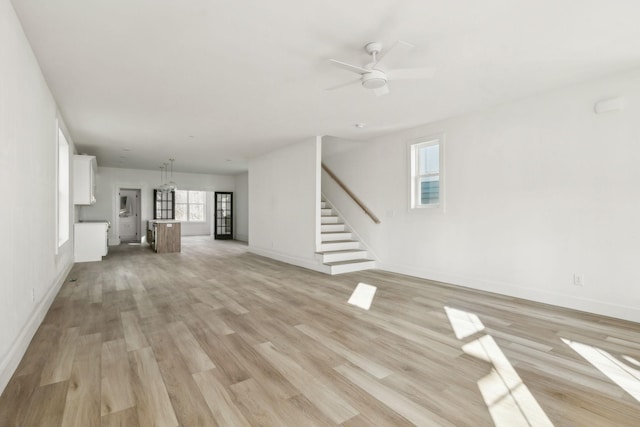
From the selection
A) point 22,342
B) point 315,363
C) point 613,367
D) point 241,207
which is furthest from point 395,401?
point 241,207

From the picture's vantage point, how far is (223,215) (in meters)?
12.8

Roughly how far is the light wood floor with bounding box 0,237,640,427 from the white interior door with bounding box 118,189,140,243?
9162 millimetres

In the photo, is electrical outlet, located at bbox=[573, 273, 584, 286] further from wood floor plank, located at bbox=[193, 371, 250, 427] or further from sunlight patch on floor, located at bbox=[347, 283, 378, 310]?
wood floor plank, located at bbox=[193, 371, 250, 427]

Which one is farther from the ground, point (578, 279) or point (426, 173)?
point (426, 173)

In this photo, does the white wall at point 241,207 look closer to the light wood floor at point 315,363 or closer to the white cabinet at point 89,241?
the white cabinet at point 89,241

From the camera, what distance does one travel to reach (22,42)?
2.56 meters

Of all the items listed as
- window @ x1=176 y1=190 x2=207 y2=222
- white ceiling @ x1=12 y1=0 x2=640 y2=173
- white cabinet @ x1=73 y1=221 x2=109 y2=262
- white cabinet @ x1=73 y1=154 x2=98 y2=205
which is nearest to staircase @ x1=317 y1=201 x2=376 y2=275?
white ceiling @ x1=12 y1=0 x2=640 y2=173

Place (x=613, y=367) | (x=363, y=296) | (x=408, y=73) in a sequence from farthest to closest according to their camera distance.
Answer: (x=363, y=296) → (x=408, y=73) → (x=613, y=367)

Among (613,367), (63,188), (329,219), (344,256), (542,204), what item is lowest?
(613,367)

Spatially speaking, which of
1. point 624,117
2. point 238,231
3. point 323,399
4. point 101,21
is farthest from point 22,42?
point 238,231

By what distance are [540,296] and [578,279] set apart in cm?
47

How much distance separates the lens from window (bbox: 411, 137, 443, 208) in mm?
5270

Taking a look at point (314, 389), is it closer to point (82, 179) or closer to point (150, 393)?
point (150, 393)

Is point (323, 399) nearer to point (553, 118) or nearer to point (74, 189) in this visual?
point (553, 118)
